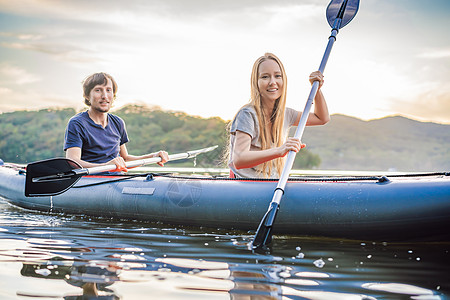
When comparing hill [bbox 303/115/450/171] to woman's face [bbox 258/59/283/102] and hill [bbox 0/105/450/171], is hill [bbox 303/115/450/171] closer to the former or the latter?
hill [bbox 0/105/450/171]

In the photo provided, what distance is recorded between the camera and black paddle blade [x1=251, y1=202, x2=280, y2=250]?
3.15 metres

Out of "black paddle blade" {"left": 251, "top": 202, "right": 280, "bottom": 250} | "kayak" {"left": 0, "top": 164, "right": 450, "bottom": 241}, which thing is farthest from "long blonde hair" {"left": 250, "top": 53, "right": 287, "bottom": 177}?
"black paddle blade" {"left": 251, "top": 202, "right": 280, "bottom": 250}

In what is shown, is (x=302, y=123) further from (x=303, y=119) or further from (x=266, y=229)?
(x=266, y=229)

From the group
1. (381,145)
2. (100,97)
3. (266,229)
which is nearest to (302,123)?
(266,229)

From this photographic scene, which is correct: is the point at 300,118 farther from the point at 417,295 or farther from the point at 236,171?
the point at 417,295

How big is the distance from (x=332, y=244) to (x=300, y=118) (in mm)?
975

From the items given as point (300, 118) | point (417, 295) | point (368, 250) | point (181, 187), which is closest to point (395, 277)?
point (417, 295)

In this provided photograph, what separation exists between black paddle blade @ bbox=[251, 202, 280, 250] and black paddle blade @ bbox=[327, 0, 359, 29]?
2174mm

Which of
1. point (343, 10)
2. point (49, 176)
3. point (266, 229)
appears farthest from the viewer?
point (343, 10)

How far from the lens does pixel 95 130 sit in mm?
4773

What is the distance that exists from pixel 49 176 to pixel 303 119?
216 cm

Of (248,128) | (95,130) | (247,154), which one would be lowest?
(247,154)

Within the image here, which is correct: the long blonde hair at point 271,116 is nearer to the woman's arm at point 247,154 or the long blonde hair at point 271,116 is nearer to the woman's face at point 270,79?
the woman's face at point 270,79

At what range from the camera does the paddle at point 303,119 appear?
318cm
